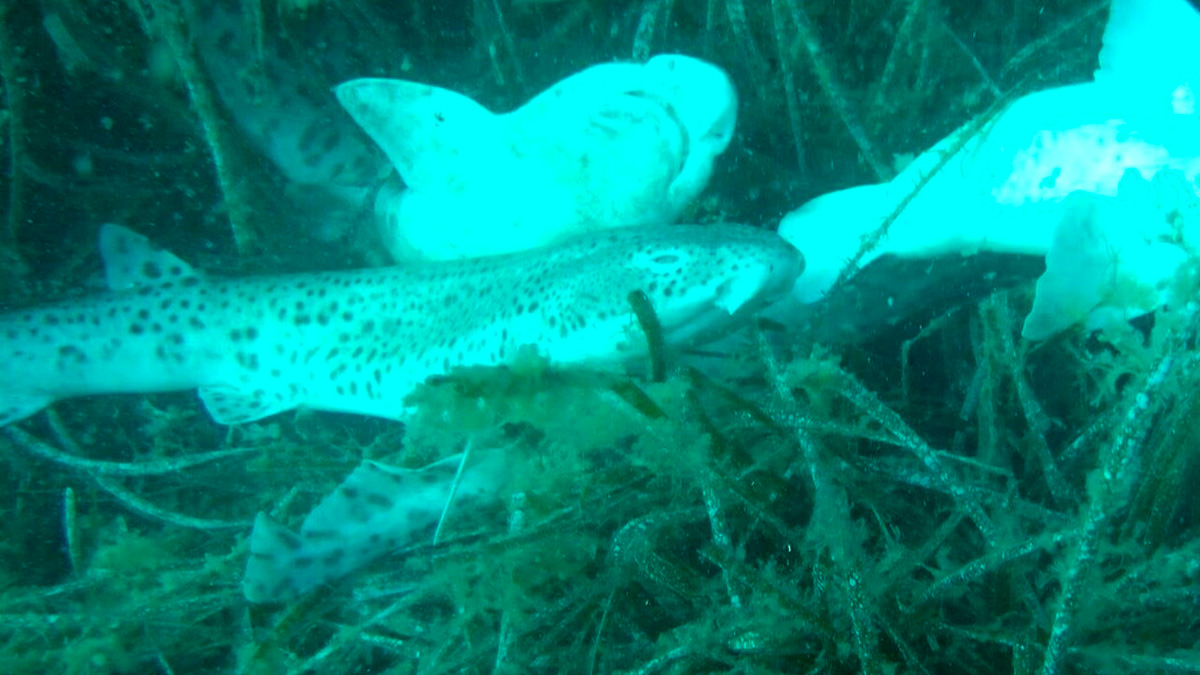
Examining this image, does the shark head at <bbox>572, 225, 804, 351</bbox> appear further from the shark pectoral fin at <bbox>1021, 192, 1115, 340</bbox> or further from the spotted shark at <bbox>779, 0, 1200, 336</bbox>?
the shark pectoral fin at <bbox>1021, 192, 1115, 340</bbox>

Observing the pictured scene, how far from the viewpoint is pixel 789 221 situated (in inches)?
137

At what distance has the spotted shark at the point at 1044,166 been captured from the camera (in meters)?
2.62

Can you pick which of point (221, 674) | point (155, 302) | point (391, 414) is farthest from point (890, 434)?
point (155, 302)

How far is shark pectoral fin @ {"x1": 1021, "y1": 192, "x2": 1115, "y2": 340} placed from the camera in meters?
2.43

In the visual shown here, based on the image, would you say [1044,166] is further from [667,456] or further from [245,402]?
[245,402]

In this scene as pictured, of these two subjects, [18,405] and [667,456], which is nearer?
[667,456]

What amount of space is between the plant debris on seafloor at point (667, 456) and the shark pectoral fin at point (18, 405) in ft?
0.64

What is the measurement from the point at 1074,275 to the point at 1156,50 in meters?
1.17

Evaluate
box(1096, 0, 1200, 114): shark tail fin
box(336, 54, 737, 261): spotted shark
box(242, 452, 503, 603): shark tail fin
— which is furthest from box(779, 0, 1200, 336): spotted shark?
box(242, 452, 503, 603): shark tail fin

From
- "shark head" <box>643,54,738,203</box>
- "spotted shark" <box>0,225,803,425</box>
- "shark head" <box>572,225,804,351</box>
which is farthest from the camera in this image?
"shark head" <box>643,54,738,203</box>

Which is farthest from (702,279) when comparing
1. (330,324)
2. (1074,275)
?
(330,324)

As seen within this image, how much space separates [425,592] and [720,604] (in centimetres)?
128

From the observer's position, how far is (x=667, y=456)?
7.45 ft

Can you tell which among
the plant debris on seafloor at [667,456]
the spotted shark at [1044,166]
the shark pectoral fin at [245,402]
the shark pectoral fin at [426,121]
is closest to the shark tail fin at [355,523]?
the plant debris on seafloor at [667,456]
